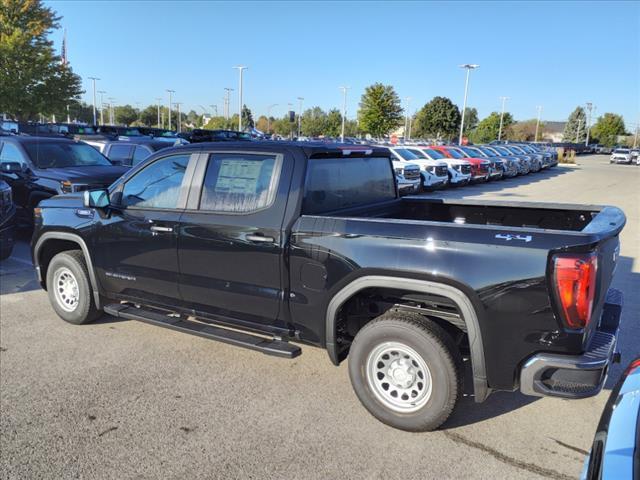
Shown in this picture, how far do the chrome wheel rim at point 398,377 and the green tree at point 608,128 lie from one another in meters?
125

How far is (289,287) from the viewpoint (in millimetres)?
3783

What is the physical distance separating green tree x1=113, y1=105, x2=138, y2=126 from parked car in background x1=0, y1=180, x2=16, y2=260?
12115 centimetres

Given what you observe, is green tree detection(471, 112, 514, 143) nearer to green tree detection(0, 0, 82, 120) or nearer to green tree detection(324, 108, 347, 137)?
green tree detection(324, 108, 347, 137)

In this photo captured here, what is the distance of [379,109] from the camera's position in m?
56.8

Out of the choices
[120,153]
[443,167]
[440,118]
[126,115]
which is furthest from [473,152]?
[126,115]

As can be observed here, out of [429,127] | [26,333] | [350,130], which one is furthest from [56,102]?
[350,130]

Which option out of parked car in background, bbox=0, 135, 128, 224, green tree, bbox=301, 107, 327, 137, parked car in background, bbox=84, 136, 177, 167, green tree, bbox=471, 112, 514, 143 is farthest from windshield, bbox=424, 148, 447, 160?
green tree, bbox=301, 107, 327, 137

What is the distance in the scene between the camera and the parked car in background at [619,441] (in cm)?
170

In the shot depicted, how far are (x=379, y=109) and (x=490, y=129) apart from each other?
134ft

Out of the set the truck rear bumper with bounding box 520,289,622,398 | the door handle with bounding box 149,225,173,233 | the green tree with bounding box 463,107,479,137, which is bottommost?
the truck rear bumper with bounding box 520,289,622,398

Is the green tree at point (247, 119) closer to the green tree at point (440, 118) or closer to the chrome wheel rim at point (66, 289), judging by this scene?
the green tree at point (440, 118)

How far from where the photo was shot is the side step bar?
12.6 ft

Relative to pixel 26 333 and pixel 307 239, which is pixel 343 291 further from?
pixel 26 333

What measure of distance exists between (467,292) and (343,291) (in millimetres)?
819
